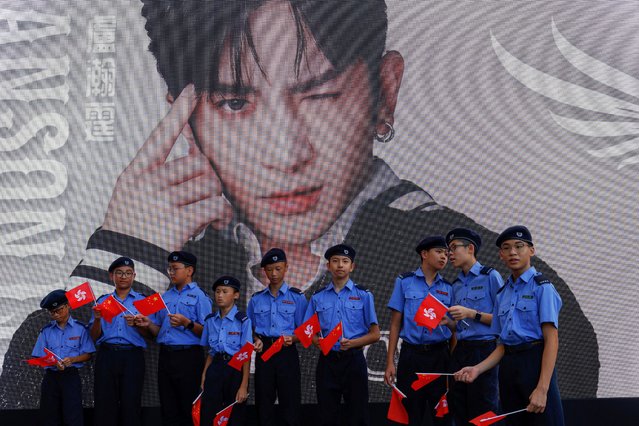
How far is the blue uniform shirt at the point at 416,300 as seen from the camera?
4336mm

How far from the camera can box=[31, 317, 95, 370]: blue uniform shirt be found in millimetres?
5141

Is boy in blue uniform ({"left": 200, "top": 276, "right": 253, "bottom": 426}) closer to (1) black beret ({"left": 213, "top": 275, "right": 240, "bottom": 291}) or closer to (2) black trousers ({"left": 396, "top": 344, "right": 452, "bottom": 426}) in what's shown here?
(1) black beret ({"left": 213, "top": 275, "right": 240, "bottom": 291})

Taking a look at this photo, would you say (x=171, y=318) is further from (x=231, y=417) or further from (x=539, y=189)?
(x=539, y=189)

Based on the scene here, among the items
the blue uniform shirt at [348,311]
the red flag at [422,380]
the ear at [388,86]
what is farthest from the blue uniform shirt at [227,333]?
the ear at [388,86]

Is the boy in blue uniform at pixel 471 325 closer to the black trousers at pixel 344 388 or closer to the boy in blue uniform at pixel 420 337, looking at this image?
the boy in blue uniform at pixel 420 337

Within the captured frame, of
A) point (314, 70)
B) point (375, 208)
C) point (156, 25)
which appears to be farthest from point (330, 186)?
point (156, 25)

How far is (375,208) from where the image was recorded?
5477 mm

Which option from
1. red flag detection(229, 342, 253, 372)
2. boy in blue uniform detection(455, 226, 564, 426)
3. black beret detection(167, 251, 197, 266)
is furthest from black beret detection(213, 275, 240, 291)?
A: boy in blue uniform detection(455, 226, 564, 426)

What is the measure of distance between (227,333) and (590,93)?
10.4 ft

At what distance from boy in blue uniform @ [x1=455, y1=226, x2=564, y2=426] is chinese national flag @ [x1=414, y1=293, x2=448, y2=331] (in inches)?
16.9

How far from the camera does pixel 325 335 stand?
4.64 m

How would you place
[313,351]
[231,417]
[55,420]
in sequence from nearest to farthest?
[231,417] < [55,420] < [313,351]

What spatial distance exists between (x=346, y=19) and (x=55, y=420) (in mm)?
3534

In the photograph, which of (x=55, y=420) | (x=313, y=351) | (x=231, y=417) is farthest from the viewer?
(x=313, y=351)
